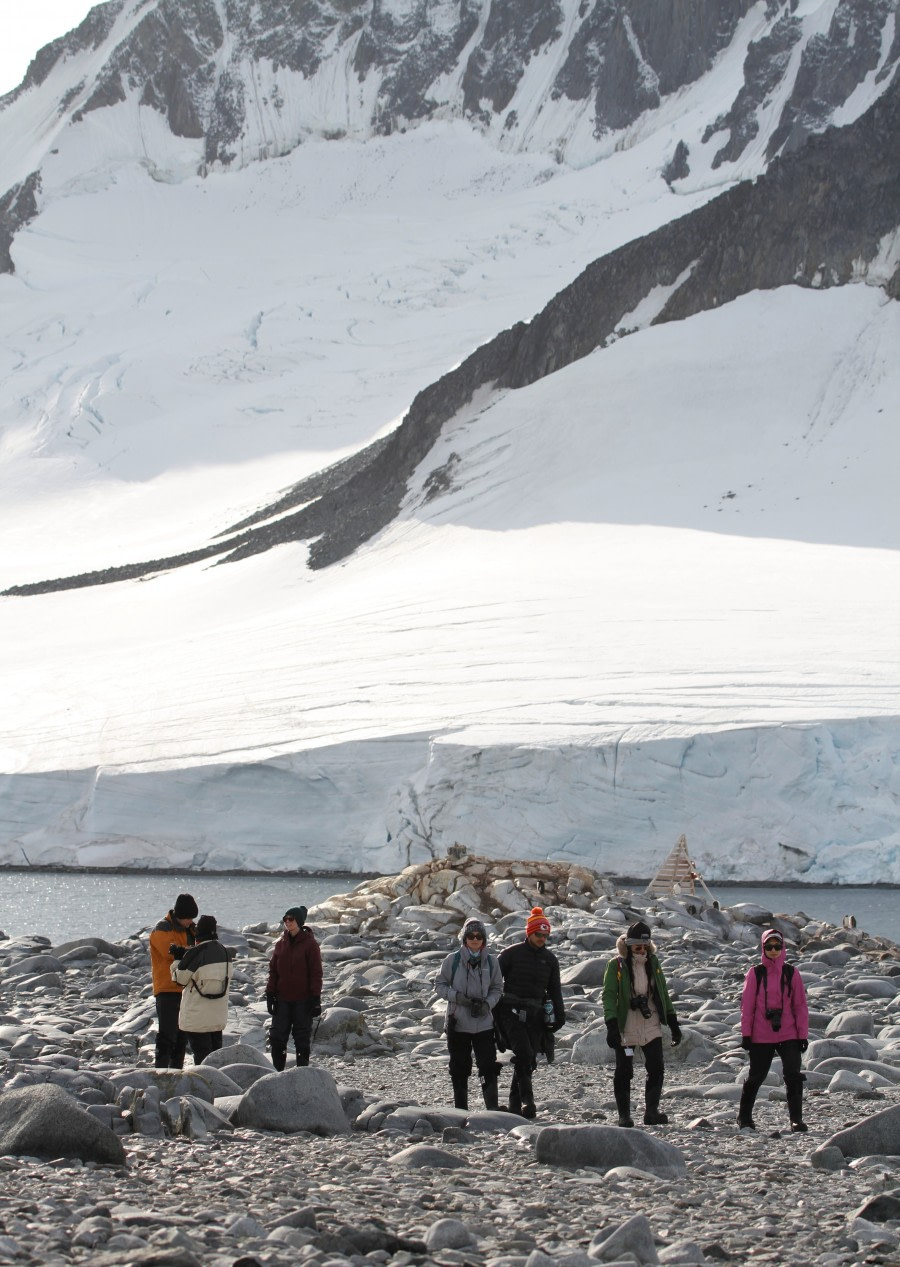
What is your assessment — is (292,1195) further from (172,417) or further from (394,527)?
(172,417)

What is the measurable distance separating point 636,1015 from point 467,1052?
0.84 metres

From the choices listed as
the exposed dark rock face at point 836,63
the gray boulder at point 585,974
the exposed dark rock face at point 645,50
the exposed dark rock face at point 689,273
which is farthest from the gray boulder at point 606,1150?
the exposed dark rock face at point 645,50

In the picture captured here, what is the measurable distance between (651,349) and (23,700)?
2123 centimetres

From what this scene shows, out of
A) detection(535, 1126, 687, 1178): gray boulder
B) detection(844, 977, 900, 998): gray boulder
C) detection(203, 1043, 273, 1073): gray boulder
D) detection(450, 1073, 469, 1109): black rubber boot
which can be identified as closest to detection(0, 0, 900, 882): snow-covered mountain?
detection(844, 977, 900, 998): gray boulder

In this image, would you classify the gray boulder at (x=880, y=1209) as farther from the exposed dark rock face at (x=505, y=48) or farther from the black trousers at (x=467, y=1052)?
the exposed dark rock face at (x=505, y=48)

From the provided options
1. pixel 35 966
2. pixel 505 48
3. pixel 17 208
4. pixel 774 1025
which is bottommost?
pixel 35 966

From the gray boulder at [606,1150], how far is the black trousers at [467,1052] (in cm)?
130

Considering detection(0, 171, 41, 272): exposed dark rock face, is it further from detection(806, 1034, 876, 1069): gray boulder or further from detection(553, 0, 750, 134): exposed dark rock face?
detection(806, 1034, 876, 1069): gray boulder

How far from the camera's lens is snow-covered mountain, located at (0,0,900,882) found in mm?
21922

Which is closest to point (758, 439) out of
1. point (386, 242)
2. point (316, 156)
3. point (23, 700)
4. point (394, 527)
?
point (394, 527)

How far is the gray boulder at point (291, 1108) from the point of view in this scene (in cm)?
630

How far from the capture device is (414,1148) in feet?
19.0

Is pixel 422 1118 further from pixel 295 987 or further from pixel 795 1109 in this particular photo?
pixel 795 1109

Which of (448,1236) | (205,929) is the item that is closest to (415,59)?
(205,929)
